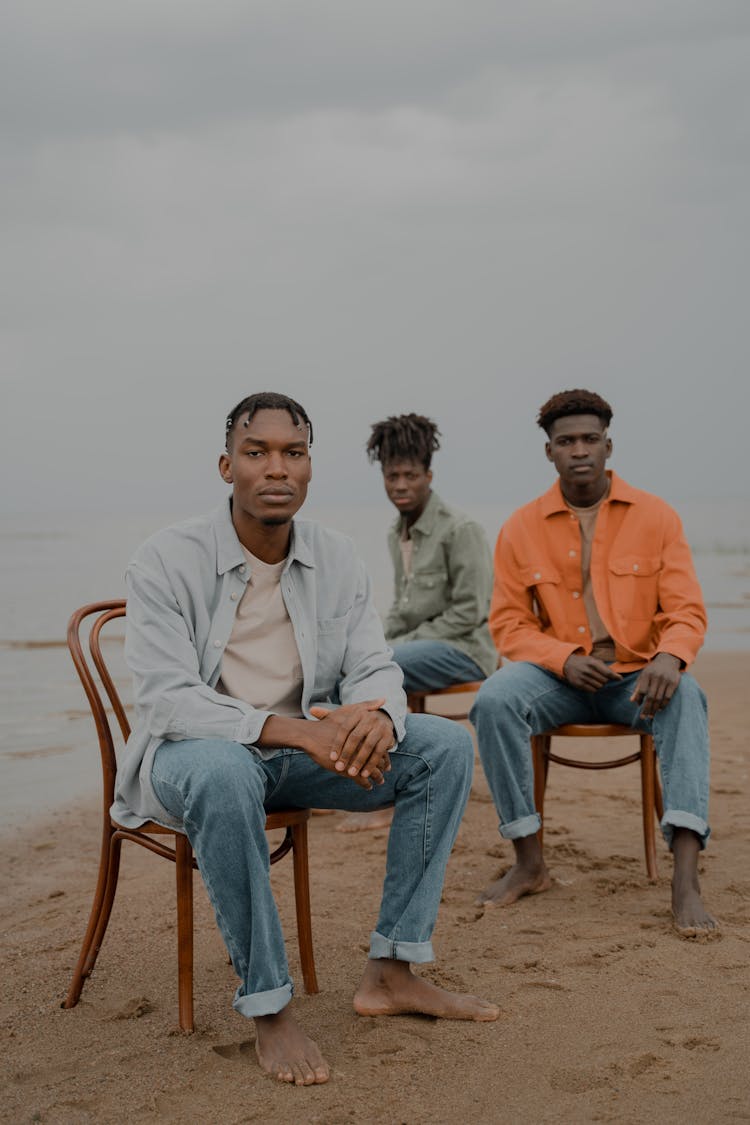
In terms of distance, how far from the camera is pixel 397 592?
18.0 feet

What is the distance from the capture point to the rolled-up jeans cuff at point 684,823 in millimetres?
3773

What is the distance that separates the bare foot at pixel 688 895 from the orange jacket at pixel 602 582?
0.68 meters

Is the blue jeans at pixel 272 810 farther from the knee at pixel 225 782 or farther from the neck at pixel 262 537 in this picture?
the neck at pixel 262 537

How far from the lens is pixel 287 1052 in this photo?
8.73 feet

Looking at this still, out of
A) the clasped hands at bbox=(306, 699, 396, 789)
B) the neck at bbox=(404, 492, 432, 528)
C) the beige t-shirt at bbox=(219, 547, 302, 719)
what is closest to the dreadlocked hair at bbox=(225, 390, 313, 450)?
the beige t-shirt at bbox=(219, 547, 302, 719)

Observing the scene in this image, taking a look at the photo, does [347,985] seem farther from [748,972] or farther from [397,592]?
[397,592]

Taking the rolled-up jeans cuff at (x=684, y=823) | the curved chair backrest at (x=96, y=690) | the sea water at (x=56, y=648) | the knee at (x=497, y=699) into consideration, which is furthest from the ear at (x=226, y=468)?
the sea water at (x=56, y=648)

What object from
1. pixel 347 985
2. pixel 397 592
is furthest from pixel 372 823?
pixel 347 985

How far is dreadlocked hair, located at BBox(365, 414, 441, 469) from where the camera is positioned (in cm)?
542

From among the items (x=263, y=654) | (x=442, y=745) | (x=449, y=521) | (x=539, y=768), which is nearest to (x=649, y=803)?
(x=539, y=768)

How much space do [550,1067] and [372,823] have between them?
2491 millimetres

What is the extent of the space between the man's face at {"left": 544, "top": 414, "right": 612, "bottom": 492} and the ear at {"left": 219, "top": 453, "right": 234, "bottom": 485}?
Result: 155cm

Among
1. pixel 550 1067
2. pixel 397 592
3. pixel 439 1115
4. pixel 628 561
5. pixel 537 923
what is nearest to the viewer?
pixel 439 1115

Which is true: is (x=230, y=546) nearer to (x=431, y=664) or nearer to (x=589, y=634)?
(x=589, y=634)
